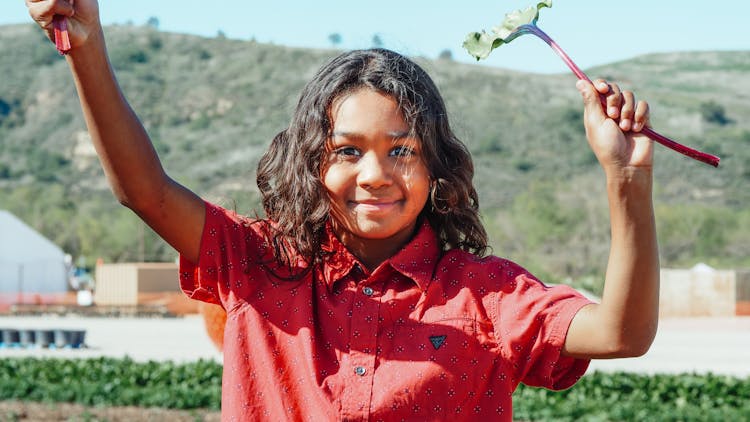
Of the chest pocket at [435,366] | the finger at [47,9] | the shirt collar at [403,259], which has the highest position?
the finger at [47,9]

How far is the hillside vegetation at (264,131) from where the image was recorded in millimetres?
44312

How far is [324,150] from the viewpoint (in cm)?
202

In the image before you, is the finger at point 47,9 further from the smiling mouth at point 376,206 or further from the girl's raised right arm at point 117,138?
the smiling mouth at point 376,206

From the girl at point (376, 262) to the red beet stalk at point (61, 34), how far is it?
0.02 meters

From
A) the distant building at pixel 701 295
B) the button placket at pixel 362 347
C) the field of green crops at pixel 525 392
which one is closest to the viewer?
the button placket at pixel 362 347

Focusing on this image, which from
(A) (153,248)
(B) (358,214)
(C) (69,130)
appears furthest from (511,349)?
(C) (69,130)

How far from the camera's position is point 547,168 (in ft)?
206

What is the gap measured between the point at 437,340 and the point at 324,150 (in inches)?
16.7

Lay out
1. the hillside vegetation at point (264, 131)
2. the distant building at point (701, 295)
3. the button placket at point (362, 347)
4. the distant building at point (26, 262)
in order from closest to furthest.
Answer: the button placket at point (362, 347), the distant building at point (701, 295), the distant building at point (26, 262), the hillside vegetation at point (264, 131)

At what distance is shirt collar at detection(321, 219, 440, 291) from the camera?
1957mm

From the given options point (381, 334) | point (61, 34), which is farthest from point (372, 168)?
point (61, 34)

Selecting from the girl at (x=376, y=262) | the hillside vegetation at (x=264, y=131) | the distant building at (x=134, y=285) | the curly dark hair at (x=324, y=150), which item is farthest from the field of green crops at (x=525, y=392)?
the distant building at (x=134, y=285)

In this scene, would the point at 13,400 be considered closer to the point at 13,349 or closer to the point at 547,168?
the point at 13,349

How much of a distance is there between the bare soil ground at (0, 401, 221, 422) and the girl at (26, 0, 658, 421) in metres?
7.16
